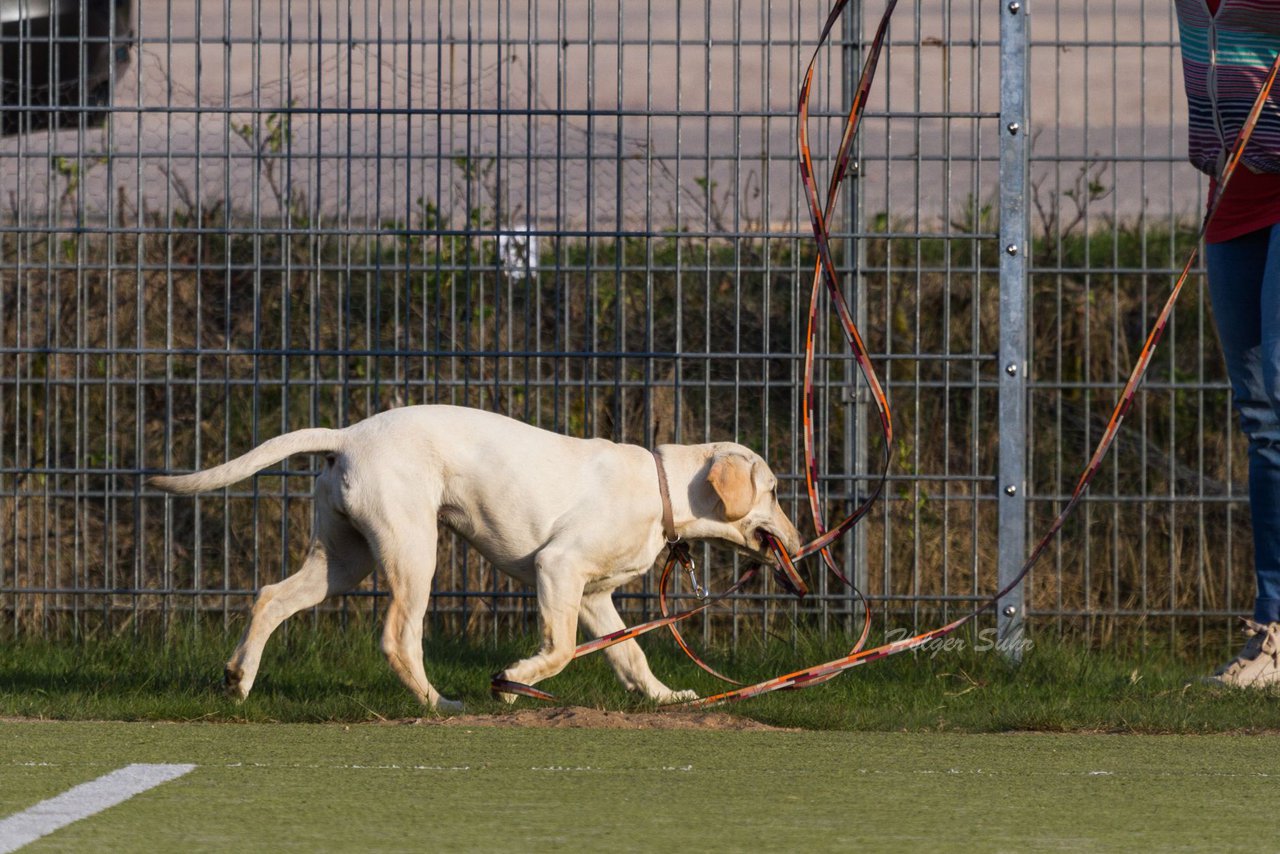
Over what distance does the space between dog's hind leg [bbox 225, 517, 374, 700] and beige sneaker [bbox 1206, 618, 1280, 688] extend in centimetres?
266

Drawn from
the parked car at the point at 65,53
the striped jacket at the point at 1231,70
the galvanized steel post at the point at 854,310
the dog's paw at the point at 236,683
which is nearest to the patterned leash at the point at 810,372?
the dog's paw at the point at 236,683

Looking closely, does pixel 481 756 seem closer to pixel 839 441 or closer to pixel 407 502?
pixel 407 502

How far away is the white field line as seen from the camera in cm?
288

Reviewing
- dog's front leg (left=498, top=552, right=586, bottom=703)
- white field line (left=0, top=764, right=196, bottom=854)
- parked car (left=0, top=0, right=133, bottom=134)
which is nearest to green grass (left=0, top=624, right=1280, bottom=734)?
dog's front leg (left=498, top=552, right=586, bottom=703)

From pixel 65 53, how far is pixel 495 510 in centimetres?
385

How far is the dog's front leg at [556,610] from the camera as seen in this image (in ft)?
15.4

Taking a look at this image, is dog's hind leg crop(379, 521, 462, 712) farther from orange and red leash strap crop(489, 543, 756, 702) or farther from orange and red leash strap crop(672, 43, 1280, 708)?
orange and red leash strap crop(672, 43, 1280, 708)

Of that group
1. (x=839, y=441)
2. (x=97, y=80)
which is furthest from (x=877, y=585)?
(x=97, y=80)

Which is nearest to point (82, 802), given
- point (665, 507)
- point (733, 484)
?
point (665, 507)

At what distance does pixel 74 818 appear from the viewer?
3.02m

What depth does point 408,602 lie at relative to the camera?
4.72 m

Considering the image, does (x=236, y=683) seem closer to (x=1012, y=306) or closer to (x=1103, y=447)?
(x=1103, y=447)

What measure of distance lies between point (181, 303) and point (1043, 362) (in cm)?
447

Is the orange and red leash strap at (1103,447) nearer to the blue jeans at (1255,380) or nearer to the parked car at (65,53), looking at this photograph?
the blue jeans at (1255,380)
